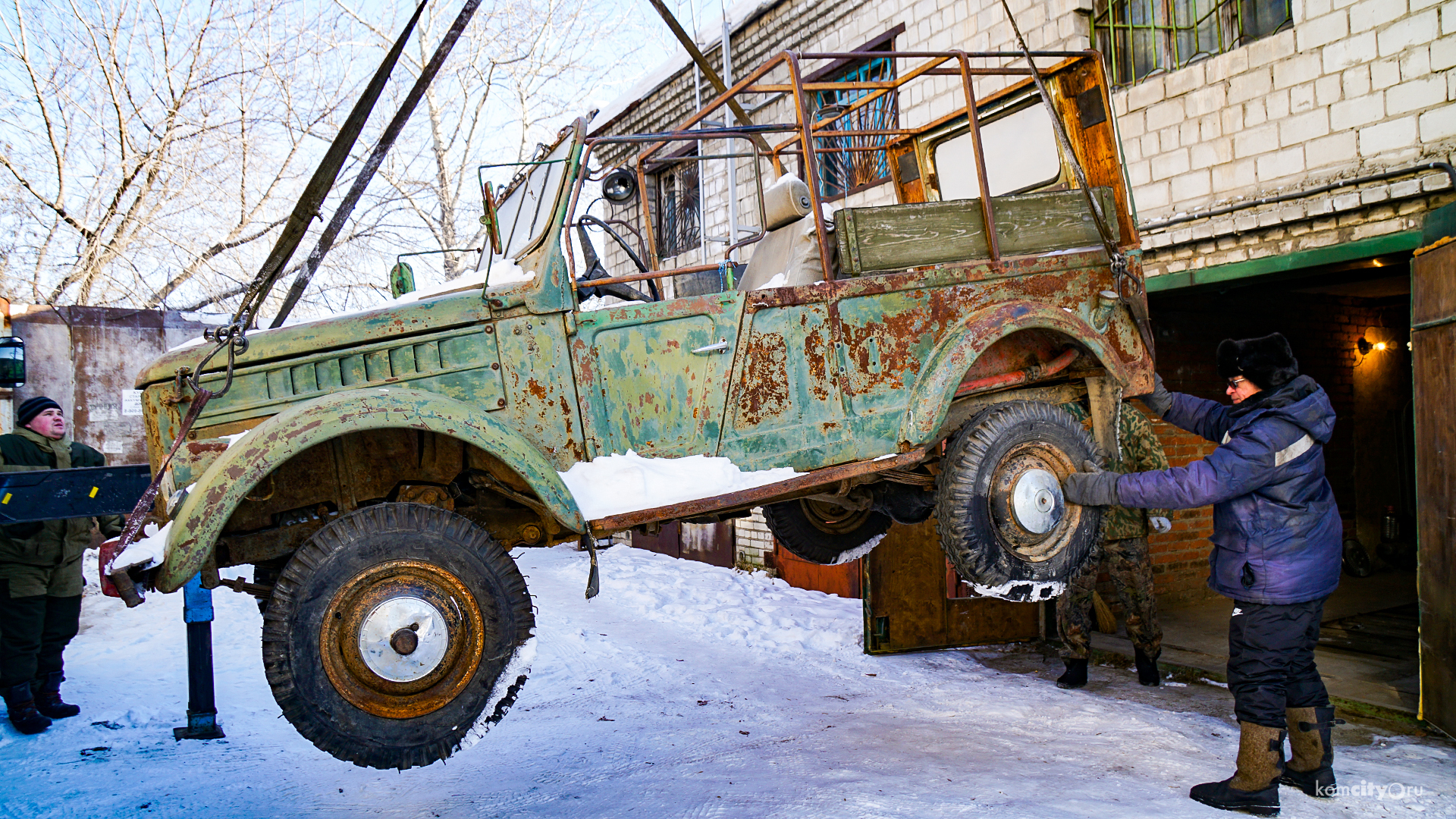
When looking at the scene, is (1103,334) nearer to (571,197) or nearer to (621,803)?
(571,197)

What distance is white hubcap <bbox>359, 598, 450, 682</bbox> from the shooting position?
10.1 ft

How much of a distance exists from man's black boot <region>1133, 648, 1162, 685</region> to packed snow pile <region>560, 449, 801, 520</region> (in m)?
3.88

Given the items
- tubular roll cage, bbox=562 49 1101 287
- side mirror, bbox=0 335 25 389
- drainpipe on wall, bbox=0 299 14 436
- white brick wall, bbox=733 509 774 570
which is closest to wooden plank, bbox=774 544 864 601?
white brick wall, bbox=733 509 774 570

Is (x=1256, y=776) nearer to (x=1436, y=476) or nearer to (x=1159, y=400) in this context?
(x=1159, y=400)

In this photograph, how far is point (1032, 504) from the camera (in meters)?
4.03

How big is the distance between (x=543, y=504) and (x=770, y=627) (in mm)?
5108

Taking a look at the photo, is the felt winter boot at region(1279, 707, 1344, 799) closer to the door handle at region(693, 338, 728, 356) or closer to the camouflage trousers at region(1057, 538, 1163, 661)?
the camouflage trousers at region(1057, 538, 1163, 661)

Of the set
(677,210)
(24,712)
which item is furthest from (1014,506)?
(677,210)

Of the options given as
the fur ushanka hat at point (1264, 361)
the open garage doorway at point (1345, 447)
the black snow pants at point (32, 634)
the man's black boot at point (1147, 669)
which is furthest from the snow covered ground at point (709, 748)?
the fur ushanka hat at point (1264, 361)

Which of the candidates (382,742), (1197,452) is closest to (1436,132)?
(1197,452)

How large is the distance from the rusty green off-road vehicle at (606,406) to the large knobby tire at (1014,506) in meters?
0.01

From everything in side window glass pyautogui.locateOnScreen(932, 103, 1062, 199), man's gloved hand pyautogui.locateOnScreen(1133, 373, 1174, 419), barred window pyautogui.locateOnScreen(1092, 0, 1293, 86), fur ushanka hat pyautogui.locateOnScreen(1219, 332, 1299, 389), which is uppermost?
barred window pyautogui.locateOnScreen(1092, 0, 1293, 86)

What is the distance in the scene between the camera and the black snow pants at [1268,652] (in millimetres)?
3928

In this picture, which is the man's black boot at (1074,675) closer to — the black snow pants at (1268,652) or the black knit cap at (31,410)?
the black snow pants at (1268,652)
